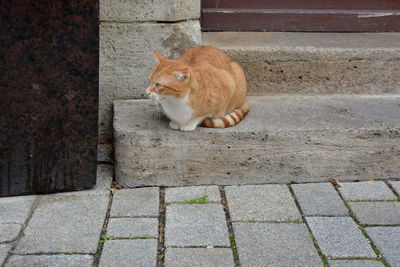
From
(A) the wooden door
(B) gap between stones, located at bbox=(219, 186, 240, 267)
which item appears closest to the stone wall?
(A) the wooden door

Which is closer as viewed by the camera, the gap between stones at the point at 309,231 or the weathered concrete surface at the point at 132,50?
the gap between stones at the point at 309,231

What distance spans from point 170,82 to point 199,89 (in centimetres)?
21

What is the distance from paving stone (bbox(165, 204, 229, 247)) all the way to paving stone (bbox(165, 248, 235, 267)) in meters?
0.05

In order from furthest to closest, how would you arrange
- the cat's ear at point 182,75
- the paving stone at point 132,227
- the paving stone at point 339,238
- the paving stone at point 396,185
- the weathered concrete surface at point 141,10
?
the weathered concrete surface at point 141,10, the paving stone at point 396,185, the cat's ear at point 182,75, the paving stone at point 132,227, the paving stone at point 339,238

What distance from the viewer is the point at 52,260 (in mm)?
2162

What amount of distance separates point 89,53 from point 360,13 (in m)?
2.15

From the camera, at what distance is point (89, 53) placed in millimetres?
2512

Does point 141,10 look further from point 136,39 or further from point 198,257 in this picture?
point 198,257

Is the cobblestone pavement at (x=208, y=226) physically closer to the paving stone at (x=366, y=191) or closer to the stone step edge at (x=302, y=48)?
the paving stone at (x=366, y=191)

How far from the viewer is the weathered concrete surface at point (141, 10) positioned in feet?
9.73

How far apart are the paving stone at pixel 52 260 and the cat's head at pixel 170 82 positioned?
0.85m

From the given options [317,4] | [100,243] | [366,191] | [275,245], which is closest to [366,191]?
[366,191]

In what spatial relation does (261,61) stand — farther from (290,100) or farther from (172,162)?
(172,162)

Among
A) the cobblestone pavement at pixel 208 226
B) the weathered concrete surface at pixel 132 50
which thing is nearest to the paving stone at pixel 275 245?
the cobblestone pavement at pixel 208 226
